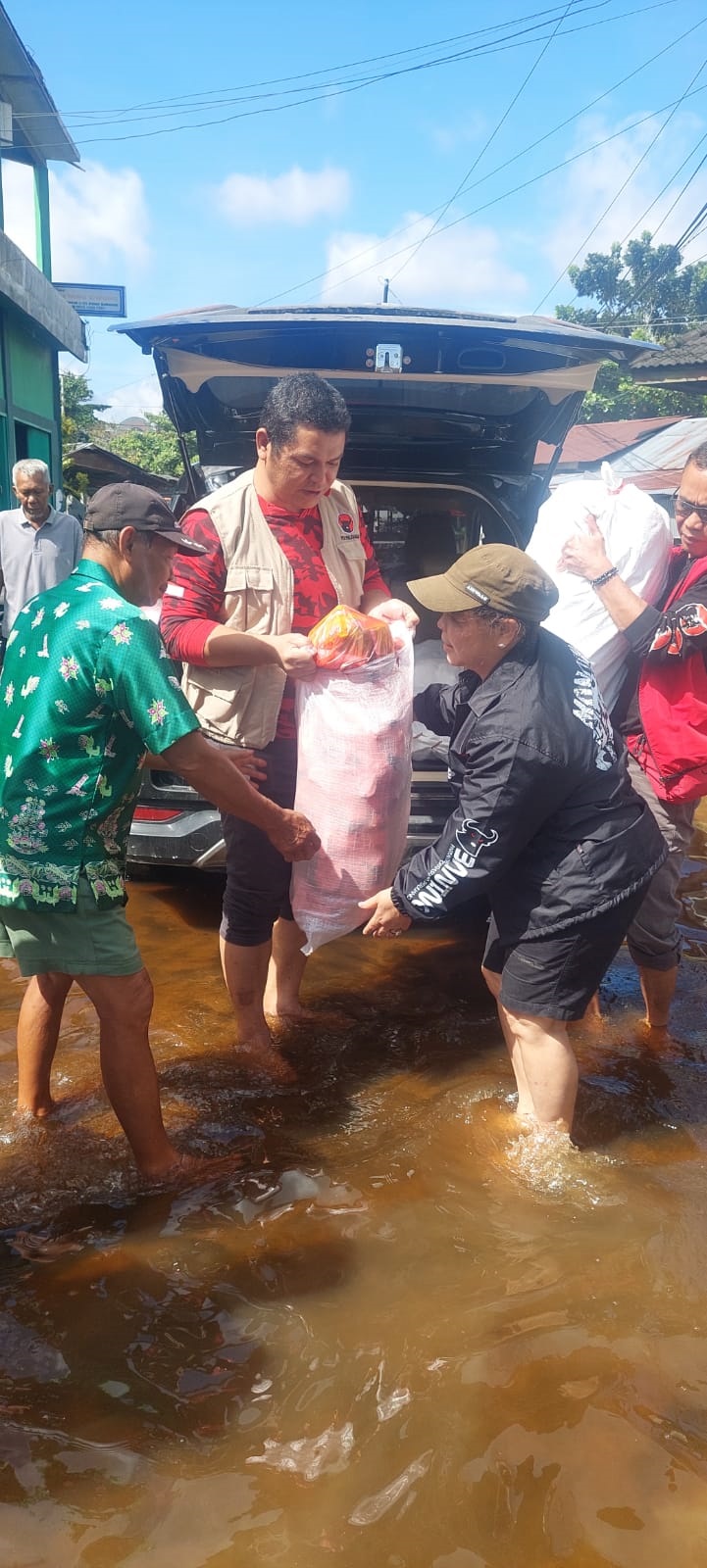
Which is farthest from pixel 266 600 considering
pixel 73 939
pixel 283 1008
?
pixel 283 1008

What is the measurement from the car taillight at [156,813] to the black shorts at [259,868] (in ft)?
3.06

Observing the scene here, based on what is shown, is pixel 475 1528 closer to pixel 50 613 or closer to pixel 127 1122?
pixel 127 1122

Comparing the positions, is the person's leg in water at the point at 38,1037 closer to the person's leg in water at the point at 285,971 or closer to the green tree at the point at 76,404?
the person's leg in water at the point at 285,971

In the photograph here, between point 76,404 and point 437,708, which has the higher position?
point 76,404

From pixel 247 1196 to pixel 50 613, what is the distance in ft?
4.86

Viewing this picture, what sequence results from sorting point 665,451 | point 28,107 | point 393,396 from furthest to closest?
1. point 665,451
2. point 28,107
3. point 393,396

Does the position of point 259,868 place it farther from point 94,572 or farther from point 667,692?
point 667,692

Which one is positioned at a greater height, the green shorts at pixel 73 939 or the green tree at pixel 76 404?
the green tree at pixel 76 404

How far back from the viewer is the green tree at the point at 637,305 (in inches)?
1173

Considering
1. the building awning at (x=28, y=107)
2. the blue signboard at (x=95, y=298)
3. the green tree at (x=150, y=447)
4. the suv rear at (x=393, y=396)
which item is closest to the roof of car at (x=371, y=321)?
the suv rear at (x=393, y=396)

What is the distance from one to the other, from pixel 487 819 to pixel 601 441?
2070 cm

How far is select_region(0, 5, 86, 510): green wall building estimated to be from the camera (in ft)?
42.1

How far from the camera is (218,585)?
271cm

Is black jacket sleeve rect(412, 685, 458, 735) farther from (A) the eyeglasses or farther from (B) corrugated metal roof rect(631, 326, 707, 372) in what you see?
(B) corrugated metal roof rect(631, 326, 707, 372)
